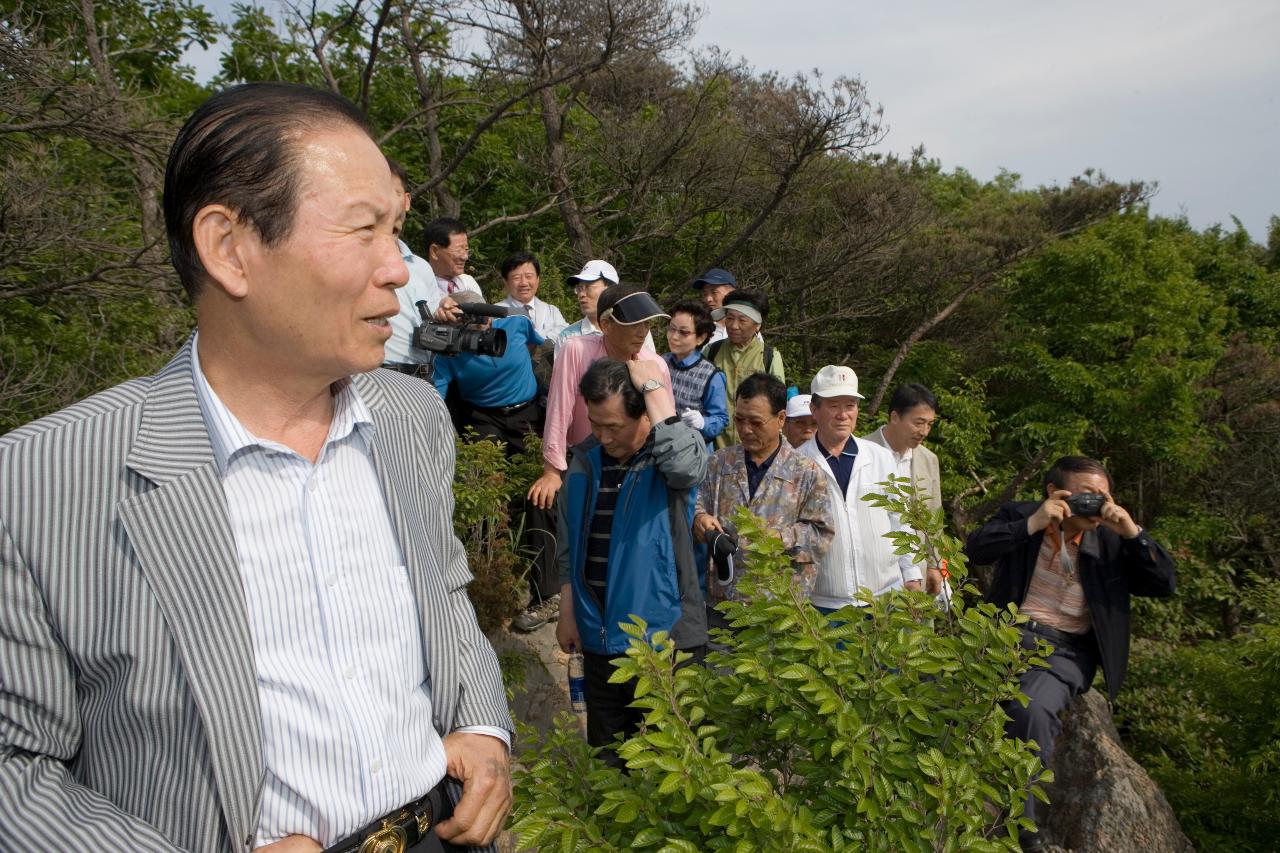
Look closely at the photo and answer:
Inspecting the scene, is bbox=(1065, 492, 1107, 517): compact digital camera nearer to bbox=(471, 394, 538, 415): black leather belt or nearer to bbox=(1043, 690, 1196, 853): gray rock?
bbox=(1043, 690, 1196, 853): gray rock

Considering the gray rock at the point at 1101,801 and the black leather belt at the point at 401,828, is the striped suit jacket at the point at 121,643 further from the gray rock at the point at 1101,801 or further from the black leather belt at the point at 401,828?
the gray rock at the point at 1101,801

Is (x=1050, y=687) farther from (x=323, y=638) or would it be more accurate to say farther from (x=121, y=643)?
(x=121, y=643)

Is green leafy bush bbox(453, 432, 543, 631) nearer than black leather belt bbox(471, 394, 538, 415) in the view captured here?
Yes

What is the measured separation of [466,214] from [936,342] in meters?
8.31

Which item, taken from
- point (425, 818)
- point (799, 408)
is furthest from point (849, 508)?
point (425, 818)

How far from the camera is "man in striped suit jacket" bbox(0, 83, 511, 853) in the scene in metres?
1.11

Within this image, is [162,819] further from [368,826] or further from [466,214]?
[466,214]

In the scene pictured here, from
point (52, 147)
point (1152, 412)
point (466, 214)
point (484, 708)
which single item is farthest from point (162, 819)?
point (1152, 412)

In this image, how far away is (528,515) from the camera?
566cm

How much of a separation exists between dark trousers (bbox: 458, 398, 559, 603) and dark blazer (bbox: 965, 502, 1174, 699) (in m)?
2.41

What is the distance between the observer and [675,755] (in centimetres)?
169

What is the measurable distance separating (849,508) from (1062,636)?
117 centimetres

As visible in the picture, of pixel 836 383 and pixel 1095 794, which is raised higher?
pixel 836 383

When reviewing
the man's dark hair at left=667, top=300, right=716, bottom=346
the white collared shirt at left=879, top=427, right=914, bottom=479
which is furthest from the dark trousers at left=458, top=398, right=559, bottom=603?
the white collared shirt at left=879, top=427, right=914, bottom=479
